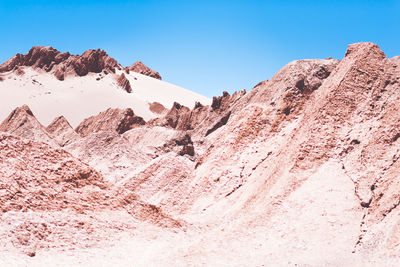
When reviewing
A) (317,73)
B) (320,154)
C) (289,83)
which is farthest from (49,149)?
(317,73)

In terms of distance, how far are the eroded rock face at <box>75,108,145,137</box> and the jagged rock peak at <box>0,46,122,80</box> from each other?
47846 millimetres

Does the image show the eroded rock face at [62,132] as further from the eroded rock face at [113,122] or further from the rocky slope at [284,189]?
the rocky slope at [284,189]

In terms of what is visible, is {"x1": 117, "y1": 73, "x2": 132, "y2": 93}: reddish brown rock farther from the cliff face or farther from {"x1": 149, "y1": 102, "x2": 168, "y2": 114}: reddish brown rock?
{"x1": 149, "y1": 102, "x2": 168, "y2": 114}: reddish brown rock

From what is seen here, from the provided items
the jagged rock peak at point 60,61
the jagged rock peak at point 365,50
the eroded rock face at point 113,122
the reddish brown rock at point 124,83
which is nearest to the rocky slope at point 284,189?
the jagged rock peak at point 365,50

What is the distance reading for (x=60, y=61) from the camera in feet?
372

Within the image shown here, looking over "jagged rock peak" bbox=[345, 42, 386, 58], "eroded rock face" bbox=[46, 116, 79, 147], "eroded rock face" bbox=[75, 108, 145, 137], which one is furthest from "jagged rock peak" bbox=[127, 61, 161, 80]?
"jagged rock peak" bbox=[345, 42, 386, 58]

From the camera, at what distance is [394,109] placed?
15688 millimetres

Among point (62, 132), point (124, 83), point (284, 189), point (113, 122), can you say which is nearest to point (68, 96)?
point (124, 83)

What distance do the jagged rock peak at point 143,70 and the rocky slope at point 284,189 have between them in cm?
12247

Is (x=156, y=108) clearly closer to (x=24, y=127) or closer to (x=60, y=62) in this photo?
(x=60, y=62)

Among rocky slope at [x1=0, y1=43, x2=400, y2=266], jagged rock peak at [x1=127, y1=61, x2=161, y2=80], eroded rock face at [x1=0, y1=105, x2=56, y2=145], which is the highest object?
jagged rock peak at [x1=127, y1=61, x2=161, y2=80]

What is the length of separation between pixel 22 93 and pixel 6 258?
10026cm

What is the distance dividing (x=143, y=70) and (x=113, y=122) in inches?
3406

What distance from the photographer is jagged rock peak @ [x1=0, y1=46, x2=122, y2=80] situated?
366 feet
